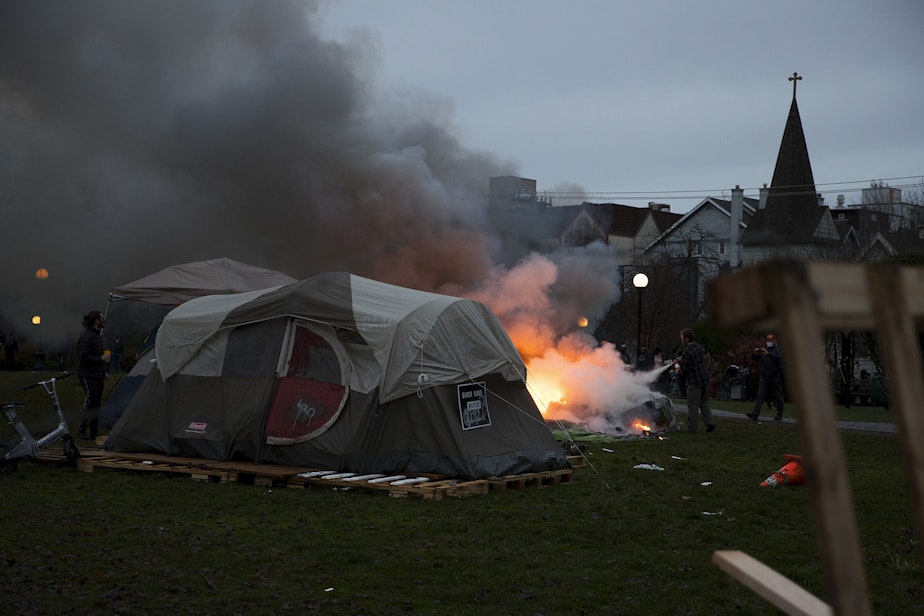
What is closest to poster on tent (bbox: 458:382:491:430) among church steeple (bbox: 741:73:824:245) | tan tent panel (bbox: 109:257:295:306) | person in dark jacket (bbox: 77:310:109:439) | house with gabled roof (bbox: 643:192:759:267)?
person in dark jacket (bbox: 77:310:109:439)

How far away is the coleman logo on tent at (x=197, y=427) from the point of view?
12742 millimetres

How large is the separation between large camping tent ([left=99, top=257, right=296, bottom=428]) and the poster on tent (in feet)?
22.7

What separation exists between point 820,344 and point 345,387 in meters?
10.2

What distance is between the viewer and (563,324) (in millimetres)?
20453

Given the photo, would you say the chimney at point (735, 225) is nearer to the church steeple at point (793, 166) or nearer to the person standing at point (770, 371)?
the church steeple at point (793, 166)

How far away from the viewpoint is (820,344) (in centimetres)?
203

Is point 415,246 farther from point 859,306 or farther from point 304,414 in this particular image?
point 859,306

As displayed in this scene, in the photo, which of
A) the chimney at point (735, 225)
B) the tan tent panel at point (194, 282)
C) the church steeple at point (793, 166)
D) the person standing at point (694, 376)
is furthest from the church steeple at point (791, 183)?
the tan tent panel at point (194, 282)

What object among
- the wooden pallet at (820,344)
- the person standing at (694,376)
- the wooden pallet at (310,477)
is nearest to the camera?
the wooden pallet at (820,344)

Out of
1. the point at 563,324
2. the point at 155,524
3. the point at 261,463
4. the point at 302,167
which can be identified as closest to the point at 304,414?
the point at 261,463

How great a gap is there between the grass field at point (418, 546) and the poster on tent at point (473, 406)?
102cm

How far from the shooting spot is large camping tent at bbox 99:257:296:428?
16.8 m

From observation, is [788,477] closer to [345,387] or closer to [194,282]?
[345,387]

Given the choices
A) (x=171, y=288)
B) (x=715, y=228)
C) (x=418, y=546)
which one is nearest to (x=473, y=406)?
(x=418, y=546)
